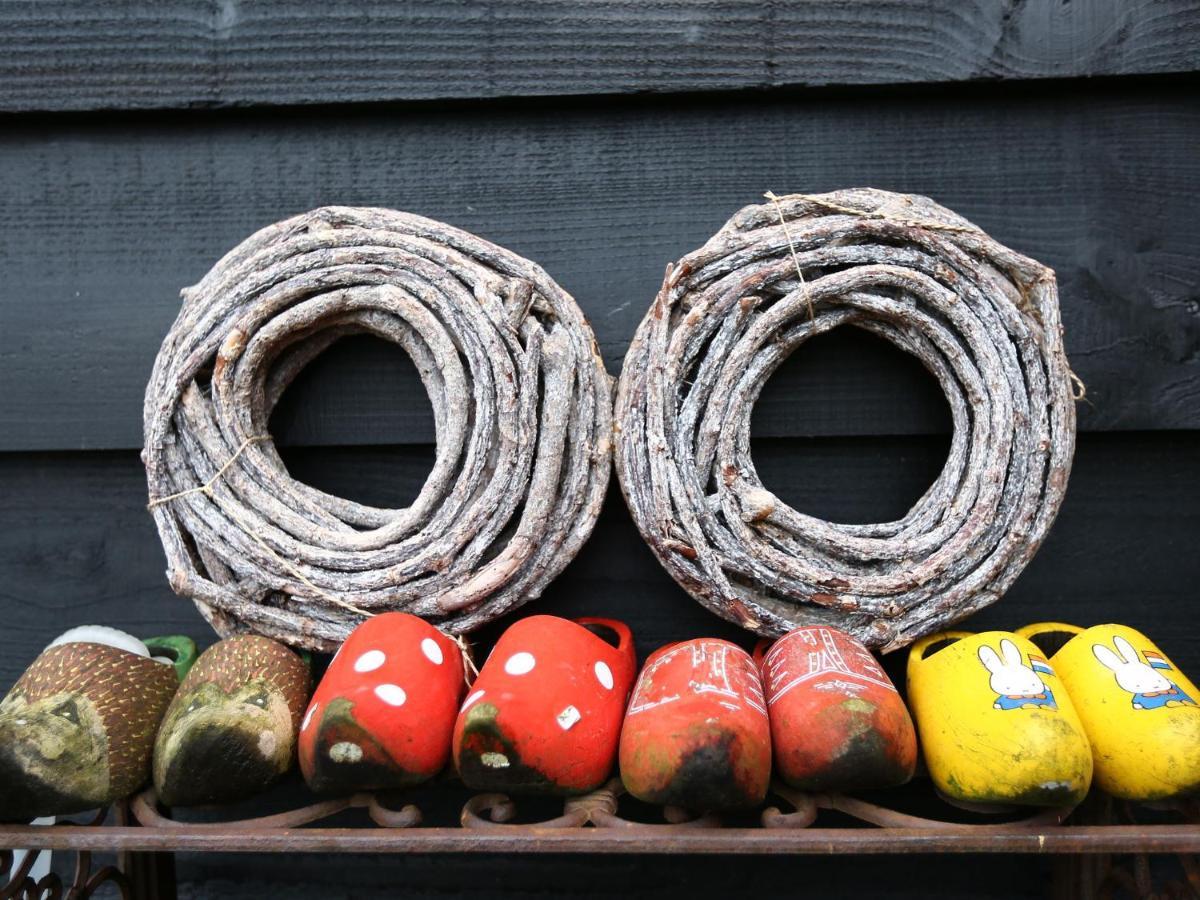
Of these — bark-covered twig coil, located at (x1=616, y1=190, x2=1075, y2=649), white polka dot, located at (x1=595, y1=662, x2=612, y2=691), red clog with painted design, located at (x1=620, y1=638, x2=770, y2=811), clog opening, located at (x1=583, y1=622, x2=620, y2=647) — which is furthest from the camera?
clog opening, located at (x1=583, y1=622, x2=620, y2=647)

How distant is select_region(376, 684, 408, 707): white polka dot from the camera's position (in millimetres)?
688

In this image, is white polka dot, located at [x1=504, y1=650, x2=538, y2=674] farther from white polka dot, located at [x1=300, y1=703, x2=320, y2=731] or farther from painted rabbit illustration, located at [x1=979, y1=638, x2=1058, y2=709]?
painted rabbit illustration, located at [x1=979, y1=638, x2=1058, y2=709]

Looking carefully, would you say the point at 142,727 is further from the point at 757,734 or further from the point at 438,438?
the point at 757,734

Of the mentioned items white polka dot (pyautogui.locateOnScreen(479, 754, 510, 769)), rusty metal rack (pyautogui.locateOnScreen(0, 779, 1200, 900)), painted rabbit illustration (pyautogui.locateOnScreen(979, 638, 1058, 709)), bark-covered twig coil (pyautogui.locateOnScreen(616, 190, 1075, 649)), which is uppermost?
bark-covered twig coil (pyautogui.locateOnScreen(616, 190, 1075, 649))

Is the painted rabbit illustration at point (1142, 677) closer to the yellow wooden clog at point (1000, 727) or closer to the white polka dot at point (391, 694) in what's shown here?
the yellow wooden clog at point (1000, 727)

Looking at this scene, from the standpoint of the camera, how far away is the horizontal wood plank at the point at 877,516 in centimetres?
101

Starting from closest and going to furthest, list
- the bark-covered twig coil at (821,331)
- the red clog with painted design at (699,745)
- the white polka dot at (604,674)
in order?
the red clog with painted design at (699,745) → the white polka dot at (604,674) → the bark-covered twig coil at (821,331)

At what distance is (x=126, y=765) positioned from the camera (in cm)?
75

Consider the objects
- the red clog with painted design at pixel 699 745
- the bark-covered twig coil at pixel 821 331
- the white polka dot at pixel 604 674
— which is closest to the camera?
the red clog with painted design at pixel 699 745

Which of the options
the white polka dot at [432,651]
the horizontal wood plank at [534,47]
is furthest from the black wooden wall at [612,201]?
the white polka dot at [432,651]

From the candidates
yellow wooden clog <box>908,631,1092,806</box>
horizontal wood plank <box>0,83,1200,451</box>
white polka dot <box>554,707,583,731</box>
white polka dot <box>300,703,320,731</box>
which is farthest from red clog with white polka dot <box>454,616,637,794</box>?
horizontal wood plank <box>0,83,1200,451</box>

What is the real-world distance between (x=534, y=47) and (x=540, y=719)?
2.48ft

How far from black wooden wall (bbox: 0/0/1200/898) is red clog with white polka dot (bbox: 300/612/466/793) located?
29 cm

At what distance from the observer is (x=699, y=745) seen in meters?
0.64
